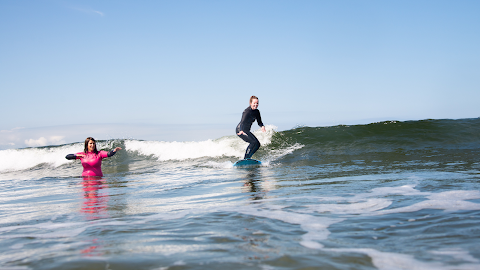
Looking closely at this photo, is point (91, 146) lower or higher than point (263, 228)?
higher

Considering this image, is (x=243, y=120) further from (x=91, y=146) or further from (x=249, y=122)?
(x=91, y=146)

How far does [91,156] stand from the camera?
916 cm

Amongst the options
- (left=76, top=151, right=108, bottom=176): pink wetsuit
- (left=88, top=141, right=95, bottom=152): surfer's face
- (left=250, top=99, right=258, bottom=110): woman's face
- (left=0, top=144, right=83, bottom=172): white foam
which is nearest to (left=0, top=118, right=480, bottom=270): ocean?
(left=88, top=141, right=95, bottom=152): surfer's face

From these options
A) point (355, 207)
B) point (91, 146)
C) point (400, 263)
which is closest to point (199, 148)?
point (91, 146)

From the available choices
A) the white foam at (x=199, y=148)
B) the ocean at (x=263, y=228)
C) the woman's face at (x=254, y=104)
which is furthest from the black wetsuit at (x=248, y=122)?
the ocean at (x=263, y=228)

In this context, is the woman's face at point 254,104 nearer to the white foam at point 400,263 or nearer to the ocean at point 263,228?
the ocean at point 263,228

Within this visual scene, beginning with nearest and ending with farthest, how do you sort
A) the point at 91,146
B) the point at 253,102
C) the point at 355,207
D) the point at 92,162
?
1. the point at 355,207
2. the point at 91,146
3. the point at 92,162
4. the point at 253,102

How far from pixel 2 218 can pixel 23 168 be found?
55.2 ft

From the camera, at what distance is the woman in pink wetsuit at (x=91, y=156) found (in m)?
8.99

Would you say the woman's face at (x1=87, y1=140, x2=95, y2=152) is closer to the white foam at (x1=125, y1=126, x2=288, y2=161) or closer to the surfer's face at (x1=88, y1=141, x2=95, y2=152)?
the surfer's face at (x1=88, y1=141, x2=95, y2=152)

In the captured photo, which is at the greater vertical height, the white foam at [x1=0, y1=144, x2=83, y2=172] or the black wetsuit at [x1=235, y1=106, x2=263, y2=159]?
the black wetsuit at [x1=235, y1=106, x2=263, y2=159]

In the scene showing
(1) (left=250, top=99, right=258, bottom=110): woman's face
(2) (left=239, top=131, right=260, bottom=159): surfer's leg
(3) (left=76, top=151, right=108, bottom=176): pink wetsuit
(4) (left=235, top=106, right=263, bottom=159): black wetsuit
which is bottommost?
(3) (left=76, top=151, right=108, bottom=176): pink wetsuit

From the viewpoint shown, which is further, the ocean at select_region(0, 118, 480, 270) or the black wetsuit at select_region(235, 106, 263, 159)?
the black wetsuit at select_region(235, 106, 263, 159)

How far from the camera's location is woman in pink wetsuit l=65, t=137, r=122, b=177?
8.99 metres
